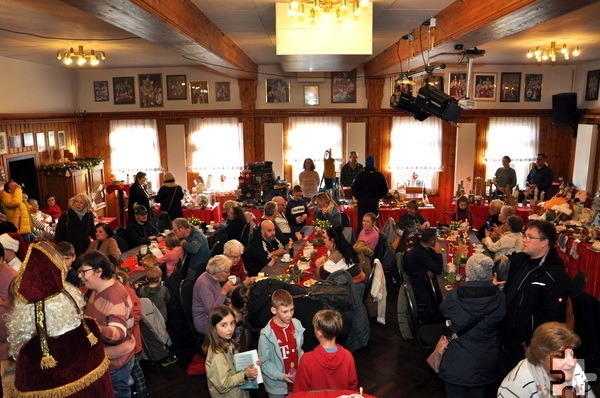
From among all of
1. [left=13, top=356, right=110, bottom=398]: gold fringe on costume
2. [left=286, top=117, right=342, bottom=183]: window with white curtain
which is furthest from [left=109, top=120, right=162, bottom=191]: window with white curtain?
[left=13, top=356, right=110, bottom=398]: gold fringe on costume

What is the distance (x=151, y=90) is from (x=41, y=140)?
130 inches

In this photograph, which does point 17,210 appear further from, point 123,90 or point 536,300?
point 536,300

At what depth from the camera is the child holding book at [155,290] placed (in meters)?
5.05

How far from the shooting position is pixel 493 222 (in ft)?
25.8

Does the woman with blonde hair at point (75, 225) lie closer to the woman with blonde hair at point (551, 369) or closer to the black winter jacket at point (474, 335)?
the black winter jacket at point (474, 335)

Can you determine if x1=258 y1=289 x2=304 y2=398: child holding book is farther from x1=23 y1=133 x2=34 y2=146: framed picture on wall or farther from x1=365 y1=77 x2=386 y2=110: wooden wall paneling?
x1=365 y1=77 x2=386 y2=110: wooden wall paneling

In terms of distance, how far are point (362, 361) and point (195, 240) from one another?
255 cm

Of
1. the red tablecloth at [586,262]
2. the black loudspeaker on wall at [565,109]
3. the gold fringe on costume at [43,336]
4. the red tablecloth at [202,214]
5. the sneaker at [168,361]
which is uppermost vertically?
the black loudspeaker on wall at [565,109]

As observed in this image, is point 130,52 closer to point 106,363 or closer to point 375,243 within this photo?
point 375,243

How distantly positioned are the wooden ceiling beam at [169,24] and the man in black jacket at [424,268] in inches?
133

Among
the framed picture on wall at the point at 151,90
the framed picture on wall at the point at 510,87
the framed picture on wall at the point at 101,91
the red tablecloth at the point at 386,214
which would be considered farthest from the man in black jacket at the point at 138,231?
the framed picture on wall at the point at 510,87

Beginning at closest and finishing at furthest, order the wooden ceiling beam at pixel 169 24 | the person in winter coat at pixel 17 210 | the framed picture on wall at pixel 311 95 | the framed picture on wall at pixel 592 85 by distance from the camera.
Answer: the wooden ceiling beam at pixel 169 24
the person in winter coat at pixel 17 210
the framed picture on wall at pixel 592 85
the framed picture on wall at pixel 311 95

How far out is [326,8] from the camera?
5.20m

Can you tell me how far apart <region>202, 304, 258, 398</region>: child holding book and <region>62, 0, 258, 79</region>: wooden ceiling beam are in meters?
2.36
